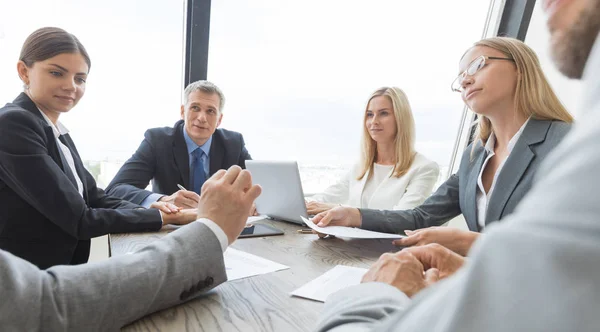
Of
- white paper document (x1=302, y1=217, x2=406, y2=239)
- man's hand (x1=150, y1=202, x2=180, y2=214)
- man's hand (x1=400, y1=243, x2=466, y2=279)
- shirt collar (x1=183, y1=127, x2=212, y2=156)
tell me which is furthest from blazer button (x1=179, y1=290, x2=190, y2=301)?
shirt collar (x1=183, y1=127, x2=212, y2=156)

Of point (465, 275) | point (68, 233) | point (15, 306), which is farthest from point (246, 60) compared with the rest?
point (465, 275)

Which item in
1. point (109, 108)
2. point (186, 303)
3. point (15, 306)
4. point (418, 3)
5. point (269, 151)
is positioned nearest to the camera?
point (15, 306)

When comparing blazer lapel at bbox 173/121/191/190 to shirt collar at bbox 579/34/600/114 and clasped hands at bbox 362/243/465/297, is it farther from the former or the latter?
shirt collar at bbox 579/34/600/114

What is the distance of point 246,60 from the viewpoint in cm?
283

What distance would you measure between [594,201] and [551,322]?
0.07 metres

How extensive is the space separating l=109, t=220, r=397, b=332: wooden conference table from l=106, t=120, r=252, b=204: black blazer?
109cm

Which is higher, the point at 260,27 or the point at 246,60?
the point at 260,27

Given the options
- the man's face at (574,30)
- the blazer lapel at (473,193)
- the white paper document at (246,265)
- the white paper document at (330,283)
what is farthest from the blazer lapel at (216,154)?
the man's face at (574,30)

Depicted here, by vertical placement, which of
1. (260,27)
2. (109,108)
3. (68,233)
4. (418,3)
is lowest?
(68,233)

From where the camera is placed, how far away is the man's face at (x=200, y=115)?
2402 mm

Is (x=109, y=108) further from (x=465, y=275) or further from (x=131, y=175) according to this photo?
(x=465, y=275)

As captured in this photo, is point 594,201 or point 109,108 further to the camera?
point 109,108

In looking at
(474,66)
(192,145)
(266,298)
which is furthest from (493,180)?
(192,145)

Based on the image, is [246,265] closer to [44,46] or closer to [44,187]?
[44,187]
